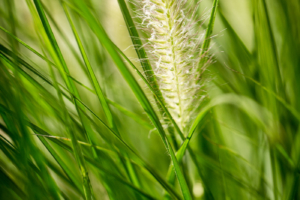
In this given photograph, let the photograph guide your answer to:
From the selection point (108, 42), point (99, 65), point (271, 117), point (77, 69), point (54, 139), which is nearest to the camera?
point (108, 42)

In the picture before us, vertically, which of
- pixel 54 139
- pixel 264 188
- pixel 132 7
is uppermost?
pixel 132 7

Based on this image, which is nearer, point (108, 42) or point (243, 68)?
point (108, 42)

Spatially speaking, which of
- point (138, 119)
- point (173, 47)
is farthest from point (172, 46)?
point (138, 119)

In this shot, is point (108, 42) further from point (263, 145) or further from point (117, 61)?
point (263, 145)

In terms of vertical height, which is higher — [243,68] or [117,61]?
[117,61]

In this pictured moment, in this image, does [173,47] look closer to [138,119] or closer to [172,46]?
[172,46]

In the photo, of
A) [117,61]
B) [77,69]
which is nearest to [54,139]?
[117,61]

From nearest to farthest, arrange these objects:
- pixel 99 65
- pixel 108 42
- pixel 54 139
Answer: pixel 108 42, pixel 54 139, pixel 99 65

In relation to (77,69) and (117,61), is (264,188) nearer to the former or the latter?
(117,61)
